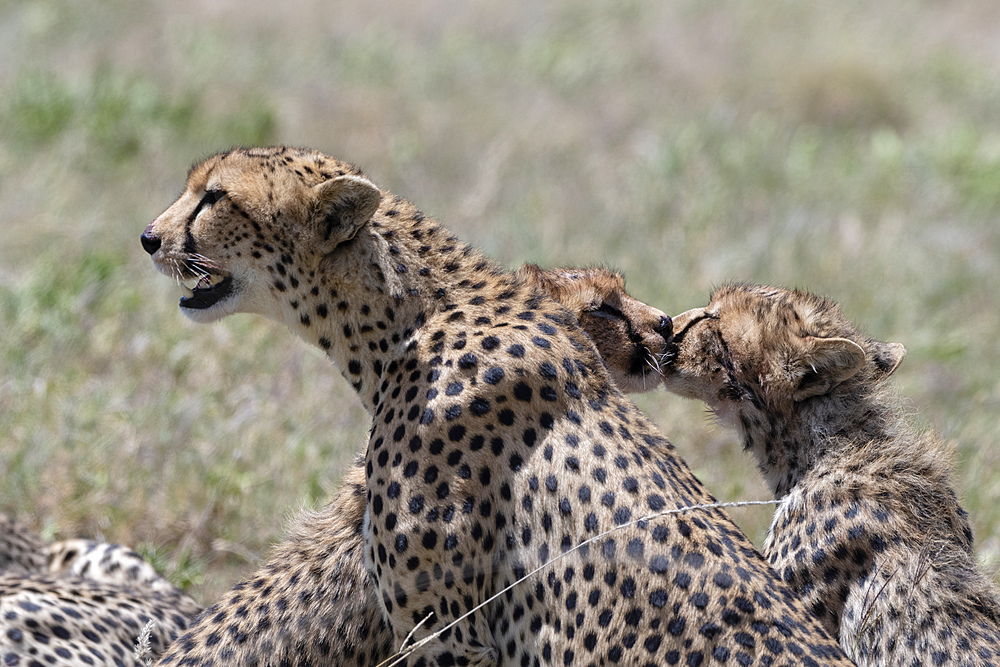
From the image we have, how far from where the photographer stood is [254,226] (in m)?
3.49

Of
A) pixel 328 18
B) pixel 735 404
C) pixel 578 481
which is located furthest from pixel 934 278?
pixel 328 18

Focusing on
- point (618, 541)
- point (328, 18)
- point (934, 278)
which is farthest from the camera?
point (328, 18)

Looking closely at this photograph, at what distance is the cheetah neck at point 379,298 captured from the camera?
343 centimetres

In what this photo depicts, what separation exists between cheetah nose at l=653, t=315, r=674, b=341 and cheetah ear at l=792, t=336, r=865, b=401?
16.9 inches

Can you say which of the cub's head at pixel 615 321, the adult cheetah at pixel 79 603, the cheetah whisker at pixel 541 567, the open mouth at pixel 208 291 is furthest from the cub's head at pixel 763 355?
the adult cheetah at pixel 79 603

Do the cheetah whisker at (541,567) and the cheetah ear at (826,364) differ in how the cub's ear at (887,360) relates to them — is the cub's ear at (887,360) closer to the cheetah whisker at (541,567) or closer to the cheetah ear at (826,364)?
the cheetah ear at (826,364)

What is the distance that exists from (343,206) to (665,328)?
1.19m

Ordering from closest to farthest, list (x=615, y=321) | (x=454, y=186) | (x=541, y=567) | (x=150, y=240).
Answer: (x=541, y=567)
(x=150, y=240)
(x=615, y=321)
(x=454, y=186)

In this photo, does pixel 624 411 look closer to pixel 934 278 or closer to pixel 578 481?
pixel 578 481

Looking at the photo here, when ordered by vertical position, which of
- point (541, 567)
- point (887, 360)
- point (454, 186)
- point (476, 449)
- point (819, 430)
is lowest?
point (541, 567)

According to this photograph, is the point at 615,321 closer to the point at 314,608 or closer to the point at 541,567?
the point at 541,567

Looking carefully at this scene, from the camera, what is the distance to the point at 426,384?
10.6 ft

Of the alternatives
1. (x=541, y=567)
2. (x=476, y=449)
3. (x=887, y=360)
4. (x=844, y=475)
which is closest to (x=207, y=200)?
(x=476, y=449)

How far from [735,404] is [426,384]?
1318mm
